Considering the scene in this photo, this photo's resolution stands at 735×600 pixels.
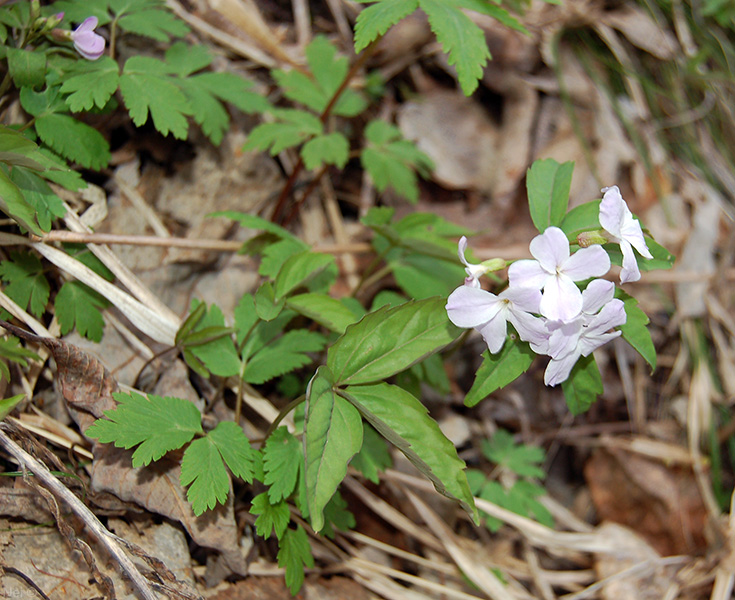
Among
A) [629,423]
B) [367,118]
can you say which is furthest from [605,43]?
[629,423]

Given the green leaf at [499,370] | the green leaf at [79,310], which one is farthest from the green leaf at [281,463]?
the green leaf at [79,310]

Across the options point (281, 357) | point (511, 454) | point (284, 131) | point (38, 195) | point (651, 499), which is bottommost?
point (651, 499)

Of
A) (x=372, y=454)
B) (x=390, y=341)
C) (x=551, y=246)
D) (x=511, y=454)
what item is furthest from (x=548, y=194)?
(x=511, y=454)

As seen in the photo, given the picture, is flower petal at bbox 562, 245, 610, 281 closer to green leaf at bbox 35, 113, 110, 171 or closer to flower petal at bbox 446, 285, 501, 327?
flower petal at bbox 446, 285, 501, 327

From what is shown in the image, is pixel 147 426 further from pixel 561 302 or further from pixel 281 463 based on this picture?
pixel 561 302

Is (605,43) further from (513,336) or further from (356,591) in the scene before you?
(356,591)

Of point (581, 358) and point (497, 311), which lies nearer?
point (497, 311)

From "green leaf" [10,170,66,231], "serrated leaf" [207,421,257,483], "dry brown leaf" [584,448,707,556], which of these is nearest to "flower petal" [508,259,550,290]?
"serrated leaf" [207,421,257,483]
